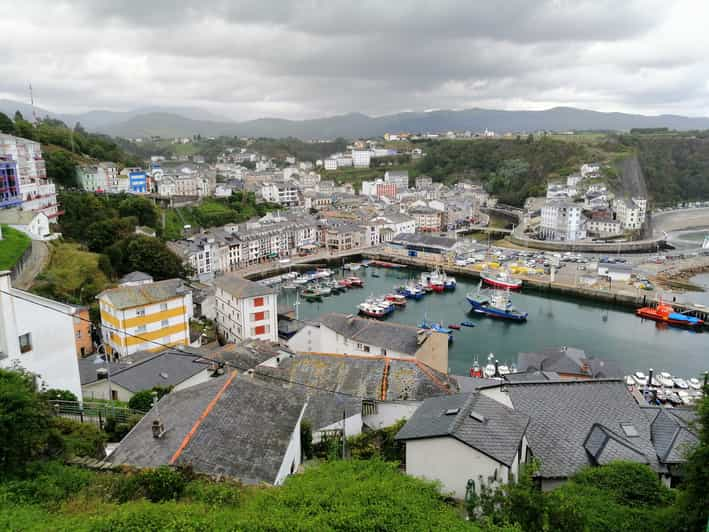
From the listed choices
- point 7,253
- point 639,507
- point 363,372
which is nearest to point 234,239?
point 7,253

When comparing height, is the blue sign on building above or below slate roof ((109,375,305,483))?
above

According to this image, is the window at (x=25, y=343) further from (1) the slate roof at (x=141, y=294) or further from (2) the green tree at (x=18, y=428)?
(1) the slate roof at (x=141, y=294)

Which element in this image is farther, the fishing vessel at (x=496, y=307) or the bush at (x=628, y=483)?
the fishing vessel at (x=496, y=307)

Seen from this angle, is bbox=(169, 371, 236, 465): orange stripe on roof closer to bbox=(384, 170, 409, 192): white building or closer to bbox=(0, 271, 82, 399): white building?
bbox=(0, 271, 82, 399): white building

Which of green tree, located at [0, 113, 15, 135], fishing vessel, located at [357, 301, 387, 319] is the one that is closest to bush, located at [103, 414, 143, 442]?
fishing vessel, located at [357, 301, 387, 319]

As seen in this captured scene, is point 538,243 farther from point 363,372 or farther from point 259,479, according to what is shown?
point 259,479

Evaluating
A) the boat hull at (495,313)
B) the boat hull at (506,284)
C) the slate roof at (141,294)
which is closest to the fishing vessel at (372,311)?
the boat hull at (495,313)

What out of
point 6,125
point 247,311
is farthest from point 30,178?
point 247,311
